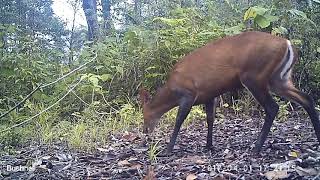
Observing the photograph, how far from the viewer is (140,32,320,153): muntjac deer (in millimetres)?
4520

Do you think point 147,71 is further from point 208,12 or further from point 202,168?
point 202,168

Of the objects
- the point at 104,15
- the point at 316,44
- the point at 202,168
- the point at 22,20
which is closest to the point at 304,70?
the point at 316,44

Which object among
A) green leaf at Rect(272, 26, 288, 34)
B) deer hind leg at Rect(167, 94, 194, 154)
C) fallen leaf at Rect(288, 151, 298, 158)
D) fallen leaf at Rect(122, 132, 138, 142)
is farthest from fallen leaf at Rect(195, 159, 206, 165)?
green leaf at Rect(272, 26, 288, 34)

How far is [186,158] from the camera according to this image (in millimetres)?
4609

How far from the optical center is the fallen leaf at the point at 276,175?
136 inches

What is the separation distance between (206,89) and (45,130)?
240cm

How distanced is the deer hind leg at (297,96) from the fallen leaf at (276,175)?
103cm

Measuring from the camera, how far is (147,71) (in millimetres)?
7867

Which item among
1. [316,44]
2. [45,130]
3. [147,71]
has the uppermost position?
[316,44]

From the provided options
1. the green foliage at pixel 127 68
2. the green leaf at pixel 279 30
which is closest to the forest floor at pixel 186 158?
the green foliage at pixel 127 68

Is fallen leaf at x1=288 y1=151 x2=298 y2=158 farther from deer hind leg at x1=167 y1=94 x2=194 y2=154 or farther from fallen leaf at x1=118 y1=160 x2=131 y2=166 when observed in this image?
fallen leaf at x1=118 y1=160 x2=131 y2=166

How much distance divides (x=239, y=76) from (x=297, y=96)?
1.95 ft

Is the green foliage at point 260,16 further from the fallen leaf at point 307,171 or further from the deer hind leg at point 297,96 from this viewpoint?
the fallen leaf at point 307,171
